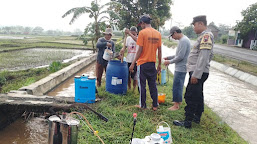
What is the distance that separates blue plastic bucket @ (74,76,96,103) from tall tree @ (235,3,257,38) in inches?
1185

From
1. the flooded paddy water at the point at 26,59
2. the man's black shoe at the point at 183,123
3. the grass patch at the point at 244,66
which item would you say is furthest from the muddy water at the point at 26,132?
the grass patch at the point at 244,66

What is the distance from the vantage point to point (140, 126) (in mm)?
3088

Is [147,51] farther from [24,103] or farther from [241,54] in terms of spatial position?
[241,54]

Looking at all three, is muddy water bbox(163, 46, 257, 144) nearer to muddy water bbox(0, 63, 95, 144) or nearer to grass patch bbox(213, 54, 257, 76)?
grass patch bbox(213, 54, 257, 76)

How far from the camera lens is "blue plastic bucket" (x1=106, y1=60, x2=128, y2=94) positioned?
14.0 ft

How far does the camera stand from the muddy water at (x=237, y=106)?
12.7ft

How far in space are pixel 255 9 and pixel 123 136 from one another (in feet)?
106

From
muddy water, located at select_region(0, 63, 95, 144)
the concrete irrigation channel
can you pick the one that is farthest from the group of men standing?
muddy water, located at select_region(0, 63, 95, 144)

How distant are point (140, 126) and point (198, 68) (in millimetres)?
1277

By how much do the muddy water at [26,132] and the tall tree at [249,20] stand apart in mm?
30897

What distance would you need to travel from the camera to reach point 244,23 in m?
28.8

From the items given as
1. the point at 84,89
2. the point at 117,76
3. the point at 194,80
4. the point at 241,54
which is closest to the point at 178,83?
the point at 194,80

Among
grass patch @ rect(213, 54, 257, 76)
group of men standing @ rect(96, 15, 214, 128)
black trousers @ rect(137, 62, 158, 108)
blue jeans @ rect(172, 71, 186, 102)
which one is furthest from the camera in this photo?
grass patch @ rect(213, 54, 257, 76)

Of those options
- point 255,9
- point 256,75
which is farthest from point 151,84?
point 255,9
